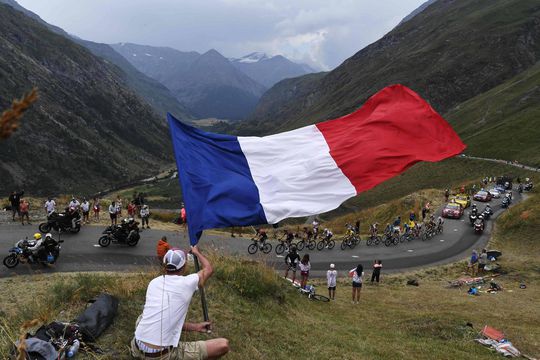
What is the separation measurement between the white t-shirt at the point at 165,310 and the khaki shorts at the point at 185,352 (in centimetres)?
11

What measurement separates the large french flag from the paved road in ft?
15.8

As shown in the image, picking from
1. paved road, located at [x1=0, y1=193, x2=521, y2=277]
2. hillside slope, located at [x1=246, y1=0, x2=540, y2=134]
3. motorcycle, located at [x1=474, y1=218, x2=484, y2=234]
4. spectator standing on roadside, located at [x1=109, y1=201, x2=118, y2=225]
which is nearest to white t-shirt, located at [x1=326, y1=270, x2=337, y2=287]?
paved road, located at [x1=0, y1=193, x2=521, y2=277]

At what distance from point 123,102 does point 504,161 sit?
6043 inches

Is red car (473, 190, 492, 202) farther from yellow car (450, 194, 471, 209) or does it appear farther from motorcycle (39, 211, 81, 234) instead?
motorcycle (39, 211, 81, 234)

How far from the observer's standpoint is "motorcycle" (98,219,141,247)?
65.6ft

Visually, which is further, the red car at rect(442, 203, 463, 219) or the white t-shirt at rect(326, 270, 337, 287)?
the red car at rect(442, 203, 463, 219)

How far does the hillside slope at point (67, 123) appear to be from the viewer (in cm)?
10538

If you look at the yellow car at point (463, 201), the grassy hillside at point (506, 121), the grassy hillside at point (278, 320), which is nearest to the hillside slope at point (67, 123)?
the yellow car at point (463, 201)

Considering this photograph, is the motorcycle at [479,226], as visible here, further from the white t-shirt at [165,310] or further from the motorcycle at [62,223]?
the white t-shirt at [165,310]

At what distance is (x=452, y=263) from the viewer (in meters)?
27.5

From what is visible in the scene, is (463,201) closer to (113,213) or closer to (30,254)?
(113,213)

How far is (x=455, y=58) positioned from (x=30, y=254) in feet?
501

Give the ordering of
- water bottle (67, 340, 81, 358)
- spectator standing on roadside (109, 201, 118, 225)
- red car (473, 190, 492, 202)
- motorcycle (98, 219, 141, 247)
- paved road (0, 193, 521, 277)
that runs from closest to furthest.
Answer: water bottle (67, 340, 81, 358), paved road (0, 193, 521, 277), motorcycle (98, 219, 141, 247), spectator standing on roadside (109, 201, 118, 225), red car (473, 190, 492, 202)

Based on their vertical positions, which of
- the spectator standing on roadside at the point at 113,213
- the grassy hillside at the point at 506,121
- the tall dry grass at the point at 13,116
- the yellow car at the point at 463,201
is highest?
the grassy hillside at the point at 506,121
